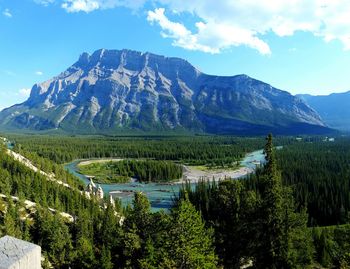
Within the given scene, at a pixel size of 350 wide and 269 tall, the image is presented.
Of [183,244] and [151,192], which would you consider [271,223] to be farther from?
[151,192]

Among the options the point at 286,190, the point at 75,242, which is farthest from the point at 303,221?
the point at 75,242

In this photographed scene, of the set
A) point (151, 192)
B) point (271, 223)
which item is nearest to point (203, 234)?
point (271, 223)

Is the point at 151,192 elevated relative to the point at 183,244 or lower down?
lower down

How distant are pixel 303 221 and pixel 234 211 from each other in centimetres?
1070

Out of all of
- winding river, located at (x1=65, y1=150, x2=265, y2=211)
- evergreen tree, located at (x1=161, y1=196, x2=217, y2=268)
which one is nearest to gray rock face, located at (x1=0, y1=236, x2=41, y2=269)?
evergreen tree, located at (x1=161, y1=196, x2=217, y2=268)

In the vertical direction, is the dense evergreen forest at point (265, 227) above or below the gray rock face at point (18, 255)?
below

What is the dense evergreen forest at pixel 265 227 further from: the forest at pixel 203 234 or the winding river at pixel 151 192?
the winding river at pixel 151 192

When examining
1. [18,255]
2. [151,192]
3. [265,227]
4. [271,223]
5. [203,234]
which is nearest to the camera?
[18,255]

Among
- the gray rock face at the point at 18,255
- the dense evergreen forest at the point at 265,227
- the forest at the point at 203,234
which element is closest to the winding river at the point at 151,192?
the forest at the point at 203,234

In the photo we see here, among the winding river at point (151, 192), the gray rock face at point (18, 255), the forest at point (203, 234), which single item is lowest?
the winding river at point (151, 192)

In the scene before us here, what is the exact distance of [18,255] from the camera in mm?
7691

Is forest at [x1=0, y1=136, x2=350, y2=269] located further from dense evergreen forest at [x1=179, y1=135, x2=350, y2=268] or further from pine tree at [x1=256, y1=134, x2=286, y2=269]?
pine tree at [x1=256, y1=134, x2=286, y2=269]

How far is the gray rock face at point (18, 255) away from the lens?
7457 millimetres

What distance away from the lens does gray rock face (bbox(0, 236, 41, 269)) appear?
746 cm
